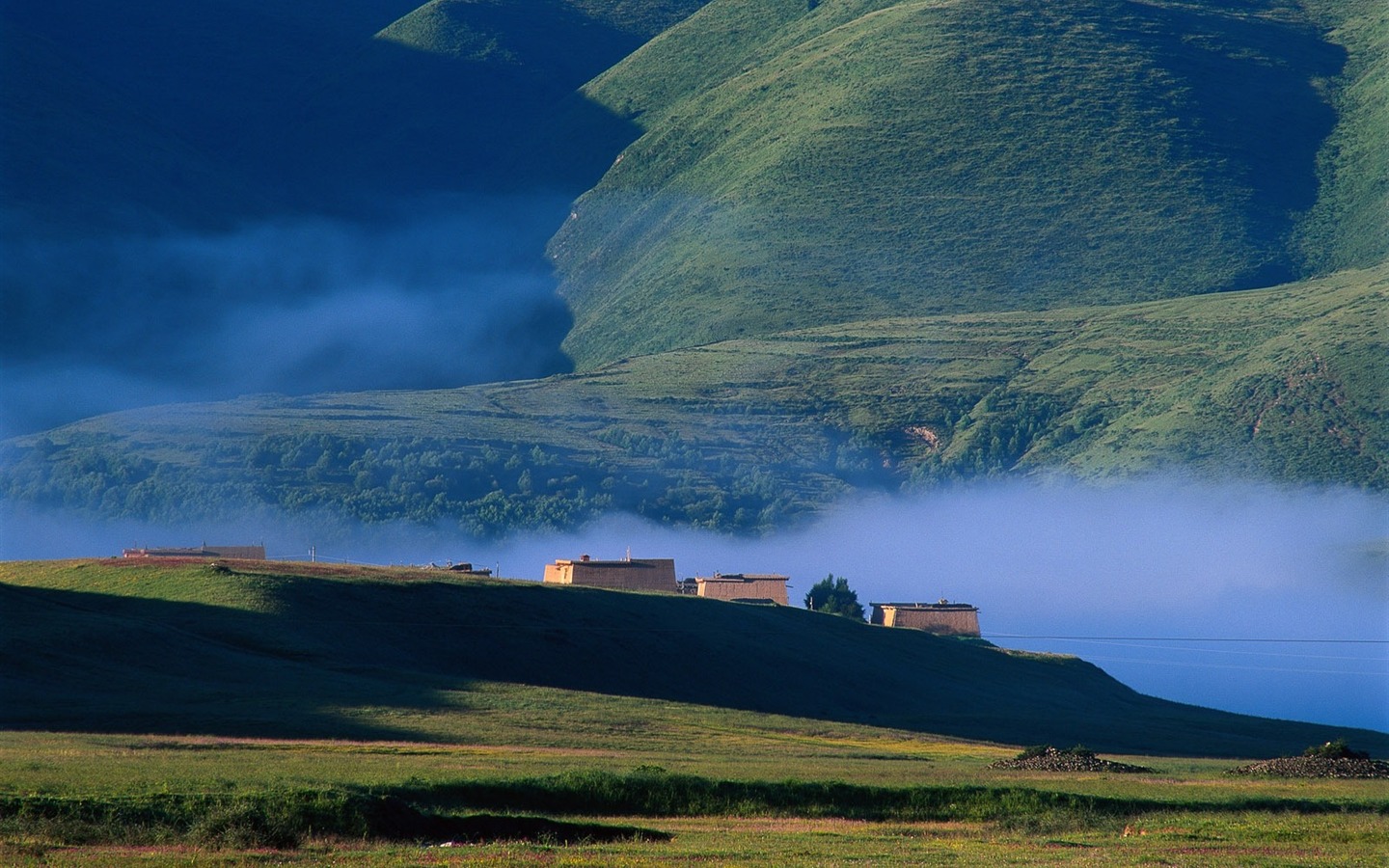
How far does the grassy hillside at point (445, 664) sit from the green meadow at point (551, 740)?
8.4 inches

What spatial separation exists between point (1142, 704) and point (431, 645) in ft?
144

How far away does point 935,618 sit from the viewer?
11594cm

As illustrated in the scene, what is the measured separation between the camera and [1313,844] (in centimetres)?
3541

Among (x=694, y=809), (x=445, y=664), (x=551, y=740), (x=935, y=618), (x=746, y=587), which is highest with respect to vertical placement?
(x=746, y=587)

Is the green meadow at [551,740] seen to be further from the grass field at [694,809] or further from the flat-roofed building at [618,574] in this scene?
the flat-roofed building at [618,574]

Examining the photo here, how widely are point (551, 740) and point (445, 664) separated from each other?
1860cm

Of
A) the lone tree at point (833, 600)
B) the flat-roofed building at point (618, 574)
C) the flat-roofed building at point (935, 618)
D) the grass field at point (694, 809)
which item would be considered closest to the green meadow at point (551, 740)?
the grass field at point (694, 809)

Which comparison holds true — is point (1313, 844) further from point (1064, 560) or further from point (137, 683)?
point (1064, 560)

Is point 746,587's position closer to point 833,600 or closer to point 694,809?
point 833,600

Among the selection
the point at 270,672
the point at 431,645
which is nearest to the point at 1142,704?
the point at 431,645

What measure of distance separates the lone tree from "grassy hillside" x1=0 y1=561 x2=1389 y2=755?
25.0 metres

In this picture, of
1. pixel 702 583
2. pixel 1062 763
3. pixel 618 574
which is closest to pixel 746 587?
pixel 702 583

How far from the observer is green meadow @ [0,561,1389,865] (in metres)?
32.0

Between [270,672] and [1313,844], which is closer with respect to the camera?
[1313,844]
